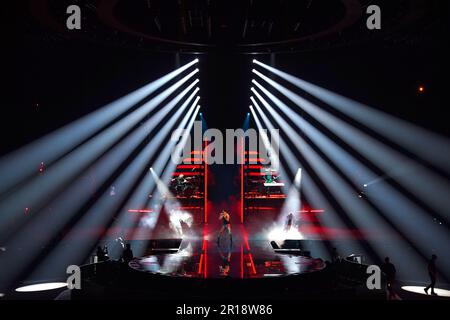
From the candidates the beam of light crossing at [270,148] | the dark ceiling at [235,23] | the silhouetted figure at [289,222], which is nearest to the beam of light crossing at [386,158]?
the beam of light crossing at [270,148]

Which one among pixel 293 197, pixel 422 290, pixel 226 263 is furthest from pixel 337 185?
pixel 226 263

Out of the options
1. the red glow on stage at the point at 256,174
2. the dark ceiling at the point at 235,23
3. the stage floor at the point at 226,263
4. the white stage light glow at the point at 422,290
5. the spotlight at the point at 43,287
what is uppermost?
the dark ceiling at the point at 235,23

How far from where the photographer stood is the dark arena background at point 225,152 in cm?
922

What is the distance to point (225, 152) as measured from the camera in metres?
18.7

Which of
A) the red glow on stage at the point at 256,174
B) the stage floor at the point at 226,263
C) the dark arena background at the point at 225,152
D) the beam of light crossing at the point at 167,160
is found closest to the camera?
the stage floor at the point at 226,263

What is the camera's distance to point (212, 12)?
9.16m

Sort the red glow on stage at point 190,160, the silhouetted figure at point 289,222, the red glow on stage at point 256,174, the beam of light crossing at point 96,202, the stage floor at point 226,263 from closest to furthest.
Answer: the stage floor at point 226,263 → the beam of light crossing at point 96,202 → the silhouetted figure at point 289,222 → the red glow on stage at point 190,160 → the red glow on stage at point 256,174

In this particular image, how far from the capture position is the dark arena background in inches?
363

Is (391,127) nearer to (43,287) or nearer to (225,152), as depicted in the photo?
(225,152)

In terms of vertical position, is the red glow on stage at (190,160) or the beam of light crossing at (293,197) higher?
the red glow on stage at (190,160)

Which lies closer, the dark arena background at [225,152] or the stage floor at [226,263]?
the stage floor at [226,263]

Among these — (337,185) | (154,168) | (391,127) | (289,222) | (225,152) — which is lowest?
(289,222)

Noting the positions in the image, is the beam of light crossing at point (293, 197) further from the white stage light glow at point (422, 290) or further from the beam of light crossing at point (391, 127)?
the white stage light glow at point (422, 290)

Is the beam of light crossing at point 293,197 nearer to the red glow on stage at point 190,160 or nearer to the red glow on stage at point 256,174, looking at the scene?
the red glow on stage at point 256,174
